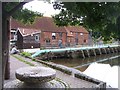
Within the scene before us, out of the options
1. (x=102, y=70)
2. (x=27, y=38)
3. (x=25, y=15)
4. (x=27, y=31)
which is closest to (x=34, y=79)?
(x=25, y=15)

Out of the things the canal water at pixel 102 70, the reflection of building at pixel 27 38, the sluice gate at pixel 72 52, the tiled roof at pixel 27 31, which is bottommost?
the canal water at pixel 102 70

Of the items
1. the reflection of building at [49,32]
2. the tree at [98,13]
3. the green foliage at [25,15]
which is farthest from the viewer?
the reflection of building at [49,32]

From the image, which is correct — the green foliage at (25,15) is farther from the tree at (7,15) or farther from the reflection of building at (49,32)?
the reflection of building at (49,32)

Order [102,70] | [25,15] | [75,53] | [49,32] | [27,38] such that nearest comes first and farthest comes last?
[25,15]
[102,70]
[27,38]
[75,53]
[49,32]

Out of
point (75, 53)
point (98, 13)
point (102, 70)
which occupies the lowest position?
point (102, 70)

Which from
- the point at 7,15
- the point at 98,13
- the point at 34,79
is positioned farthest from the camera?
the point at 34,79

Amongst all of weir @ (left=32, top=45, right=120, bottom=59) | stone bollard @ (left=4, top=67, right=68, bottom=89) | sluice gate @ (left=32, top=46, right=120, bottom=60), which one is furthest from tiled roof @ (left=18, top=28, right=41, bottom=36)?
stone bollard @ (left=4, top=67, right=68, bottom=89)

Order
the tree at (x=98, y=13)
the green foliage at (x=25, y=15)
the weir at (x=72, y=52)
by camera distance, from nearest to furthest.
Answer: the tree at (x=98, y=13) → the green foliage at (x=25, y=15) → the weir at (x=72, y=52)

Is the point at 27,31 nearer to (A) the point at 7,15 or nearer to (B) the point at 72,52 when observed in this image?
(B) the point at 72,52

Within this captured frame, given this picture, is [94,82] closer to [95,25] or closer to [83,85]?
[83,85]

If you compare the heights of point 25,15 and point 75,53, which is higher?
point 25,15

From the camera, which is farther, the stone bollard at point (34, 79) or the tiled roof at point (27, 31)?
the tiled roof at point (27, 31)

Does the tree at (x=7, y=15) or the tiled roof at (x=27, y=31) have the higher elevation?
the tiled roof at (x=27, y=31)

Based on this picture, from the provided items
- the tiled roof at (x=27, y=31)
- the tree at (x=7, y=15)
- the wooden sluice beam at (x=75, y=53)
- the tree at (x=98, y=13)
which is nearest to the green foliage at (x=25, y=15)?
the tree at (x=7, y=15)
